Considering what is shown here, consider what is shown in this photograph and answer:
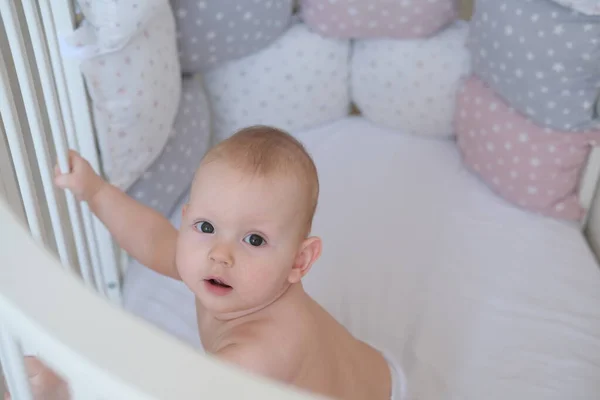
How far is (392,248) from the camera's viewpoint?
4.07 feet

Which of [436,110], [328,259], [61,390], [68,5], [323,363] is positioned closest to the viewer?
[61,390]

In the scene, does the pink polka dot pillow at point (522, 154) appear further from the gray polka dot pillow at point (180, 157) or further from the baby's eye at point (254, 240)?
the baby's eye at point (254, 240)

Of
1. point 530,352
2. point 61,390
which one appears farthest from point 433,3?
point 61,390

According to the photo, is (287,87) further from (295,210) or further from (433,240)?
(295,210)

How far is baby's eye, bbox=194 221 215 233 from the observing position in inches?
27.4

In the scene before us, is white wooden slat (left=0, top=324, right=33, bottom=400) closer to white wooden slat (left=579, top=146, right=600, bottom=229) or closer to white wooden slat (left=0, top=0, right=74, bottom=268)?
white wooden slat (left=0, top=0, right=74, bottom=268)

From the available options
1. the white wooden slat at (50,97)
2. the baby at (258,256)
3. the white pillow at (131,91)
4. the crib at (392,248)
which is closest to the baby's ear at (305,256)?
the baby at (258,256)

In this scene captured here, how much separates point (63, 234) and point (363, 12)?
28.8 inches

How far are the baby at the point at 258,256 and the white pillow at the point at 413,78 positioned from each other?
2.35 feet

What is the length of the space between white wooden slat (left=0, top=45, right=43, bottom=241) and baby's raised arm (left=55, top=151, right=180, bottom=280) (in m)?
0.12

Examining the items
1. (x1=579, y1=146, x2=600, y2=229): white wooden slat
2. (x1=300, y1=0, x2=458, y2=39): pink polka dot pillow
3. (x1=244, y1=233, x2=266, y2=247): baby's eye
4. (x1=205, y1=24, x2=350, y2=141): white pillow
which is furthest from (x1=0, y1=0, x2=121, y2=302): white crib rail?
(x1=579, y1=146, x2=600, y2=229): white wooden slat

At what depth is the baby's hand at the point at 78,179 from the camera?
2.71ft

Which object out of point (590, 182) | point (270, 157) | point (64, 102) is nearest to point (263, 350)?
point (270, 157)

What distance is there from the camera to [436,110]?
143cm
